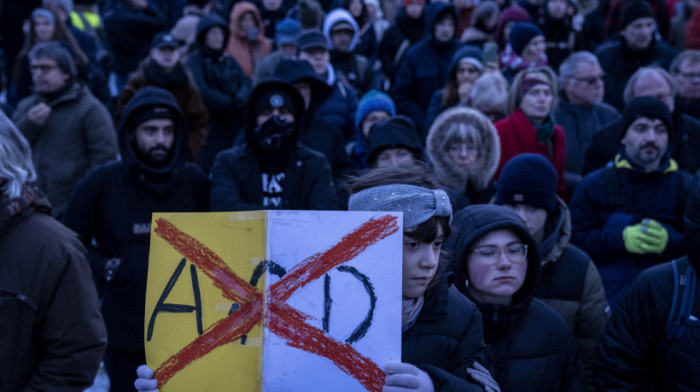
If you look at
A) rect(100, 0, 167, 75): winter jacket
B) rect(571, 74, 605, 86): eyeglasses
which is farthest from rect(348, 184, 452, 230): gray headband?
rect(100, 0, 167, 75): winter jacket

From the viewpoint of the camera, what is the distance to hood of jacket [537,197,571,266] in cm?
352

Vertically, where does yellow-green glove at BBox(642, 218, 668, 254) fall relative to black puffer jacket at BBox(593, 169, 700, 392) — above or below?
above

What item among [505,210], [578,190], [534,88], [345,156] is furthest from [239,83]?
[505,210]

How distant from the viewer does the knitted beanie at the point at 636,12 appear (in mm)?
7258

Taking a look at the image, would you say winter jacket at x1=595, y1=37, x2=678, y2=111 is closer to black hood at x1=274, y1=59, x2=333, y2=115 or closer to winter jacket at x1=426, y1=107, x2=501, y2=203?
winter jacket at x1=426, y1=107, x2=501, y2=203

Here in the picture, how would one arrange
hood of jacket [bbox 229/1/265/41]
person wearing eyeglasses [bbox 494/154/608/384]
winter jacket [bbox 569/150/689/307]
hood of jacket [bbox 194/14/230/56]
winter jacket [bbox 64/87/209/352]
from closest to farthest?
person wearing eyeglasses [bbox 494/154/608/384]
winter jacket [bbox 64/87/209/352]
winter jacket [bbox 569/150/689/307]
hood of jacket [bbox 194/14/230/56]
hood of jacket [bbox 229/1/265/41]

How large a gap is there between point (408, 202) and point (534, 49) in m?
5.38

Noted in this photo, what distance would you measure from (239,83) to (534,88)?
2.87 metres

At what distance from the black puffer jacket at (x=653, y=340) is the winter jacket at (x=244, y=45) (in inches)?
231

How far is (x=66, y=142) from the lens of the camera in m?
5.73

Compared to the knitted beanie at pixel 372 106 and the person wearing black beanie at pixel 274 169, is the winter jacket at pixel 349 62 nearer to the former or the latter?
the knitted beanie at pixel 372 106

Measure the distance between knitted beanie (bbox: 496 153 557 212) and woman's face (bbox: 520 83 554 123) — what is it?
1.79 metres

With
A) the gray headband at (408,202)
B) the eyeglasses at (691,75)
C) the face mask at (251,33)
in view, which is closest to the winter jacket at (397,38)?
the face mask at (251,33)

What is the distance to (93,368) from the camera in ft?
9.25
